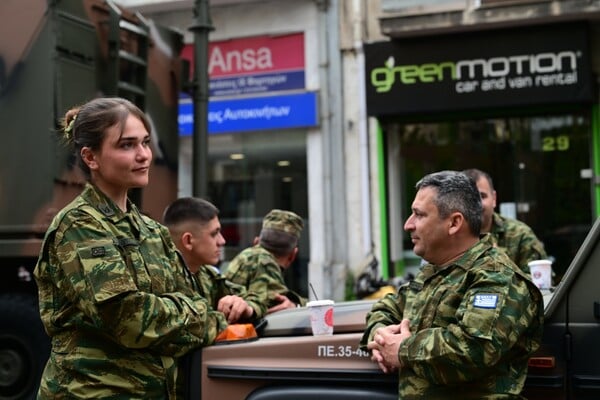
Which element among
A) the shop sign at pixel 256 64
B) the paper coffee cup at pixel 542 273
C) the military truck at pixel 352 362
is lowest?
the military truck at pixel 352 362

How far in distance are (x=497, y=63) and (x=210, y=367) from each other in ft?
28.0

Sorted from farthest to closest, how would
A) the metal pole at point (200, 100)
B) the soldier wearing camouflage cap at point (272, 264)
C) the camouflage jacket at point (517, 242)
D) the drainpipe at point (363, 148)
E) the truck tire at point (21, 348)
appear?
the drainpipe at point (363, 148) < the metal pole at point (200, 100) < the truck tire at point (21, 348) < the camouflage jacket at point (517, 242) < the soldier wearing camouflage cap at point (272, 264)

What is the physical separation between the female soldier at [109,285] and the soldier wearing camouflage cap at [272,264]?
165 centimetres

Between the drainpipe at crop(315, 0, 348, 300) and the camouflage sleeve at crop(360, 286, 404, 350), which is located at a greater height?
the drainpipe at crop(315, 0, 348, 300)

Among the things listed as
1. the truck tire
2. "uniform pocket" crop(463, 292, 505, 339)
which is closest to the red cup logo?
"uniform pocket" crop(463, 292, 505, 339)

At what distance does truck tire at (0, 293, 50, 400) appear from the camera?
595 centimetres

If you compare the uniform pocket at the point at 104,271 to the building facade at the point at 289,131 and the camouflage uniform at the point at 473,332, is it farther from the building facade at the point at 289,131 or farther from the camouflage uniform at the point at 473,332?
the building facade at the point at 289,131

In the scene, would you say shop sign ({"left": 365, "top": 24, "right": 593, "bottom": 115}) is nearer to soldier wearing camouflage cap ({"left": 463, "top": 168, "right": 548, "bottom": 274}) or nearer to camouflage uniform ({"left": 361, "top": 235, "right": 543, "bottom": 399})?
soldier wearing camouflage cap ({"left": 463, "top": 168, "right": 548, "bottom": 274})

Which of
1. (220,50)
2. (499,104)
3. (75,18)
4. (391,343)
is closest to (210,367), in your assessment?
(391,343)

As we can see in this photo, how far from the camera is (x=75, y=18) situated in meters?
5.97

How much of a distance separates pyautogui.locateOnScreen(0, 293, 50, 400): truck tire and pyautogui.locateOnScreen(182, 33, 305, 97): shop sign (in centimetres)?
675

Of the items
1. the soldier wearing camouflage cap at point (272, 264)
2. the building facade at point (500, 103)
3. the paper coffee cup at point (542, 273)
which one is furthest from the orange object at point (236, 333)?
the building facade at point (500, 103)

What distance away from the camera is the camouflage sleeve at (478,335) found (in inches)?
101

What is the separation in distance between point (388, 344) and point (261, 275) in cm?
207
